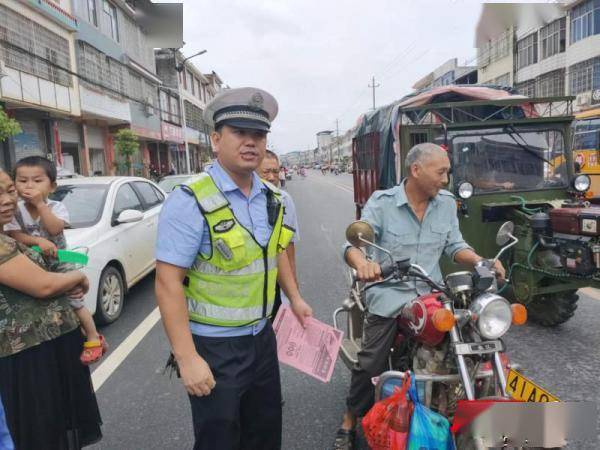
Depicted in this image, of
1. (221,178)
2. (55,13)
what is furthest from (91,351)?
(55,13)

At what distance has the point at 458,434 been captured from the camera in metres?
1.80

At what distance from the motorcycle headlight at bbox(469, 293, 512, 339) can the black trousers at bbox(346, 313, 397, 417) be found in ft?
2.19

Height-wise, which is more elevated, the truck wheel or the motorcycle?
the motorcycle

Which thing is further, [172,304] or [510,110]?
[510,110]

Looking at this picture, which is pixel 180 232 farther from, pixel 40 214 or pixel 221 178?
pixel 40 214

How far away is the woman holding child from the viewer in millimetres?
1925

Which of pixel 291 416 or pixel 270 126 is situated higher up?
pixel 270 126

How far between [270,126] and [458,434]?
144cm

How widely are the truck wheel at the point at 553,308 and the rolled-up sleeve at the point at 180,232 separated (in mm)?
3844

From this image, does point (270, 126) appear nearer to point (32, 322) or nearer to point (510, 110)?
point (32, 322)

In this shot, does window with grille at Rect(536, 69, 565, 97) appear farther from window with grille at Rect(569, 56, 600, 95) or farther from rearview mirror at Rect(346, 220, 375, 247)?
rearview mirror at Rect(346, 220, 375, 247)

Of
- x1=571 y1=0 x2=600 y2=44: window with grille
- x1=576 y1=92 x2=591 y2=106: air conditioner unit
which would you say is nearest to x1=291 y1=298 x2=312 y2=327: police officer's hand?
x1=576 y1=92 x2=591 y2=106: air conditioner unit

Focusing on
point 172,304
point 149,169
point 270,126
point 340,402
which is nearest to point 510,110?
point 340,402

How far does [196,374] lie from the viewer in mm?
1722
